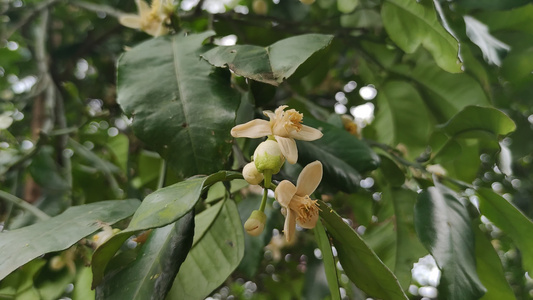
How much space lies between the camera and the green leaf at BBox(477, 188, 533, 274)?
0.52m

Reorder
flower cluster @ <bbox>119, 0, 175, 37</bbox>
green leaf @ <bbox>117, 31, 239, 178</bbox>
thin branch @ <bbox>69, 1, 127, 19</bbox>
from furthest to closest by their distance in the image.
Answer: thin branch @ <bbox>69, 1, 127, 19</bbox> → flower cluster @ <bbox>119, 0, 175, 37</bbox> → green leaf @ <bbox>117, 31, 239, 178</bbox>

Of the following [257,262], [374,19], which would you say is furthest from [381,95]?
[257,262]

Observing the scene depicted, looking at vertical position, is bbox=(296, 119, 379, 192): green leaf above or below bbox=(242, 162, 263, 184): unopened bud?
below

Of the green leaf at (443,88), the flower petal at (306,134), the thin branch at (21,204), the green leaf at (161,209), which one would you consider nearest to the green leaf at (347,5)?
the green leaf at (443,88)

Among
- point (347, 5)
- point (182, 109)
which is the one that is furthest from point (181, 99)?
point (347, 5)

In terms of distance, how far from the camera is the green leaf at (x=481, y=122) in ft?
1.73

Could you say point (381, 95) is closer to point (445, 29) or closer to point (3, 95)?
point (445, 29)

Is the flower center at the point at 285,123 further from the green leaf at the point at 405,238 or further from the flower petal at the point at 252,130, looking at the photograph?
the green leaf at the point at 405,238

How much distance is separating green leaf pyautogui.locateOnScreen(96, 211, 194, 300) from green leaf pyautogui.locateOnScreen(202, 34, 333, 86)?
0.14 metres

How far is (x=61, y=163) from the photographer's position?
0.96 metres

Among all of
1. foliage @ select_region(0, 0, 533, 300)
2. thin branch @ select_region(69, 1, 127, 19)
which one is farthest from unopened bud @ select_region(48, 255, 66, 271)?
thin branch @ select_region(69, 1, 127, 19)

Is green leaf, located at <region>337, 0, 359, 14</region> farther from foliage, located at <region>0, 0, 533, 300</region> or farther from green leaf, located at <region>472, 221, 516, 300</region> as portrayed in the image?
green leaf, located at <region>472, 221, 516, 300</region>

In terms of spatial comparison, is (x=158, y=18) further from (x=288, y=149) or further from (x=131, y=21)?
(x=288, y=149)

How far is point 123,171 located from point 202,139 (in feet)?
1.62
